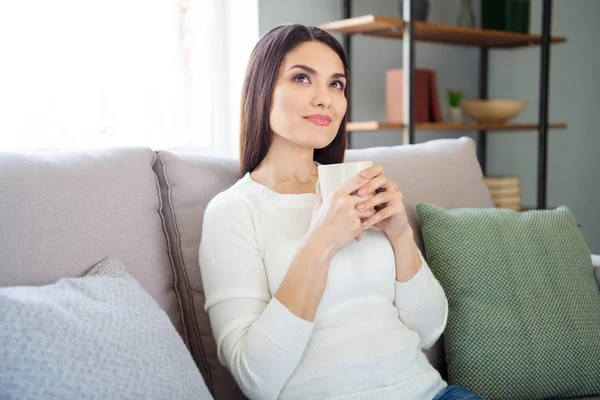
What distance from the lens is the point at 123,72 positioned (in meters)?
2.25

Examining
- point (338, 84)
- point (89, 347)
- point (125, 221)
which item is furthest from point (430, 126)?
point (89, 347)

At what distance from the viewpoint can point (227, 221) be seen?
1.15 m

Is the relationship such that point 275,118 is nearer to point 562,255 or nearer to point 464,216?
point 464,216

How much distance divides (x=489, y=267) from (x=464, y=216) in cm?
13

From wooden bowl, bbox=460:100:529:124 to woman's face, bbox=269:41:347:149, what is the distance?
1.59 m

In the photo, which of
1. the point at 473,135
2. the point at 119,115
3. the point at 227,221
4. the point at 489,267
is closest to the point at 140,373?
the point at 227,221

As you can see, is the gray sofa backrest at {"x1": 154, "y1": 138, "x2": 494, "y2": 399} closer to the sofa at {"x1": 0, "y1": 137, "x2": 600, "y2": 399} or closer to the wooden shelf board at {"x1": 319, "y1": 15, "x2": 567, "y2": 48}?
the sofa at {"x1": 0, "y1": 137, "x2": 600, "y2": 399}

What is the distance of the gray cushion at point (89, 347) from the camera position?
774mm

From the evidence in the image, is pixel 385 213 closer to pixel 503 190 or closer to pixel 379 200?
pixel 379 200

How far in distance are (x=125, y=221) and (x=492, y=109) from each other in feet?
6.23

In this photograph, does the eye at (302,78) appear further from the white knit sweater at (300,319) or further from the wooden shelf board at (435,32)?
the wooden shelf board at (435,32)

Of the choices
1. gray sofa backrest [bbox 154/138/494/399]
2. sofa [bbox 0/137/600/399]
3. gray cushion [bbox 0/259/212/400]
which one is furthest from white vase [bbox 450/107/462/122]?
gray cushion [bbox 0/259/212/400]

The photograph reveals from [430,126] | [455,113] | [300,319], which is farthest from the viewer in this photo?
[455,113]

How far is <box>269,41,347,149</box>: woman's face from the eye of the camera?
3.99 feet
